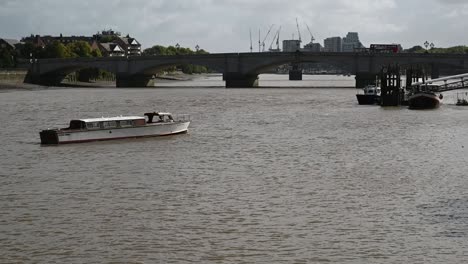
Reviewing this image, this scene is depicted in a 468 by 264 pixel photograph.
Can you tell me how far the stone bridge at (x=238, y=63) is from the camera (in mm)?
104500

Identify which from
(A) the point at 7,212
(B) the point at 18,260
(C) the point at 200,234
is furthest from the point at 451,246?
(A) the point at 7,212

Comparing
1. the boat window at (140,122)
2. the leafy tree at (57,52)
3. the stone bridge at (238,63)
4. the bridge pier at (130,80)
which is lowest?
the bridge pier at (130,80)

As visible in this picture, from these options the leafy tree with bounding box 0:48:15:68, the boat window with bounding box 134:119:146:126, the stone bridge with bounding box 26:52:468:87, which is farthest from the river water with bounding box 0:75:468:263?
the leafy tree with bounding box 0:48:15:68

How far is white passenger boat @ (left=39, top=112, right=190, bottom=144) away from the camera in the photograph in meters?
37.4

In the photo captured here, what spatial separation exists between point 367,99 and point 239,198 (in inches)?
1879

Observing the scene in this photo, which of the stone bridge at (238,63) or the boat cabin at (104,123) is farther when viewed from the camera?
the stone bridge at (238,63)

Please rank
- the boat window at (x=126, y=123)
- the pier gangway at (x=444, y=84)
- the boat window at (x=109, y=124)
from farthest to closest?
1. the pier gangway at (x=444, y=84)
2. the boat window at (x=126, y=123)
3. the boat window at (x=109, y=124)

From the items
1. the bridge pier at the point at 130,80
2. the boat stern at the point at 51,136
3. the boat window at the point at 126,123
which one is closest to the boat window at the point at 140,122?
the boat window at the point at 126,123

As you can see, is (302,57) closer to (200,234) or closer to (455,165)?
(455,165)

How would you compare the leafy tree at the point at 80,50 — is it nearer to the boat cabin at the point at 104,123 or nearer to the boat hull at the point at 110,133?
the boat hull at the point at 110,133

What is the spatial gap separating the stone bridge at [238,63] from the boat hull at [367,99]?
3406cm

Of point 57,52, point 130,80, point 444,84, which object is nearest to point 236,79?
point 130,80

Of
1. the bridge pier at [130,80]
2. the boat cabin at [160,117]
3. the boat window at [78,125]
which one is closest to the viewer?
the boat window at [78,125]

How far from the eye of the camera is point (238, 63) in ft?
370
